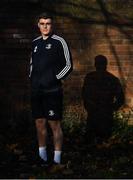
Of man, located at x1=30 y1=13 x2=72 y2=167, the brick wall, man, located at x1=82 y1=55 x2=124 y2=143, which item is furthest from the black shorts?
man, located at x1=82 y1=55 x2=124 y2=143

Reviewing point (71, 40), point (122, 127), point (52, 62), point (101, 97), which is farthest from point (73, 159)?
point (71, 40)

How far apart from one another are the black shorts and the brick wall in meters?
1.79

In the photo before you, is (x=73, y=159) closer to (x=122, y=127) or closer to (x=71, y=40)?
(x=122, y=127)

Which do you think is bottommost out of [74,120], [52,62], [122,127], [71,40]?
[122,127]

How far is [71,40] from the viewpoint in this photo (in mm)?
9484

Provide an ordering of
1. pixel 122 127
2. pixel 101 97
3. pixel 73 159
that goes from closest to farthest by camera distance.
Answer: pixel 73 159, pixel 122 127, pixel 101 97

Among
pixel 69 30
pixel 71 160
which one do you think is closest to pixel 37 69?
pixel 71 160

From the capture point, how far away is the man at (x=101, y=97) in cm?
952

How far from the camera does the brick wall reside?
940 centimetres

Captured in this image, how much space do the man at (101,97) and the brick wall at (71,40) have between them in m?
0.10

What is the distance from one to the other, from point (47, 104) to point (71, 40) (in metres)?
2.09

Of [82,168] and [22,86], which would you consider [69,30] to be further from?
[82,168]

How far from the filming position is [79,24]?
372 inches

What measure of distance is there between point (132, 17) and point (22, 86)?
212cm
